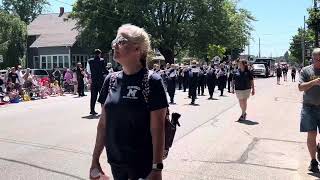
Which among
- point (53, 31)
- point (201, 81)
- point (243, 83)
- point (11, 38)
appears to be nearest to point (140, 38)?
point (243, 83)

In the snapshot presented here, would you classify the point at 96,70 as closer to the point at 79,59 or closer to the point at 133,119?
the point at 133,119

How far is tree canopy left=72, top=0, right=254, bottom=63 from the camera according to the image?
150ft

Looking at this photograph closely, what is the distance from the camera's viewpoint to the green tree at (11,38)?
53625 mm

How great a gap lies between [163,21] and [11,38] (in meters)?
17.8

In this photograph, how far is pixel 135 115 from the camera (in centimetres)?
344

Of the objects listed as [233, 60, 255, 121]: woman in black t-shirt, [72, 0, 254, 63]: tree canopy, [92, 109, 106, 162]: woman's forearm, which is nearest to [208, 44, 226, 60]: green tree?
[72, 0, 254, 63]: tree canopy

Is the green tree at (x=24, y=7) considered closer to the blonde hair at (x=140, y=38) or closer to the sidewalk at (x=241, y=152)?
the sidewalk at (x=241, y=152)

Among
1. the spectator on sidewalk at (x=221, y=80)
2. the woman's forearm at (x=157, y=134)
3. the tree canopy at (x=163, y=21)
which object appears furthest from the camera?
the tree canopy at (x=163, y=21)

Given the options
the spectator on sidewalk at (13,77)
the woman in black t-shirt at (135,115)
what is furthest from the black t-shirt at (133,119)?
the spectator on sidewalk at (13,77)

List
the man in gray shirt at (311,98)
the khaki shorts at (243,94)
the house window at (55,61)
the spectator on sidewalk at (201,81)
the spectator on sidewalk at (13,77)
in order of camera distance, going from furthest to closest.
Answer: the house window at (55,61), the spectator on sidewalk at (201,81), the spectator on sidewalk at (13,77), the khaki shorts at (243,94), the man in gray shirt at (311,98)

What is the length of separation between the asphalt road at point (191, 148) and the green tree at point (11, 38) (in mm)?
40388

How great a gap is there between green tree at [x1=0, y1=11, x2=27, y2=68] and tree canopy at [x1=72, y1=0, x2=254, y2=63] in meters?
9.24

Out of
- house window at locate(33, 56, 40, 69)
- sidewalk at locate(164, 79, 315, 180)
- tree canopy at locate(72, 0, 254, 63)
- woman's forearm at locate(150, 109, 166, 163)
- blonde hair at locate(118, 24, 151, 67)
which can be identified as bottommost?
sidewalk at locate(164, 79, 315, 180)

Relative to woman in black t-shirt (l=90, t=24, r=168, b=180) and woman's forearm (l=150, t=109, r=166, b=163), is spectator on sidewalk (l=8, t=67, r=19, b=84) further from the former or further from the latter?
woman's forearm (l=150, t=109, r=166, b=163)
